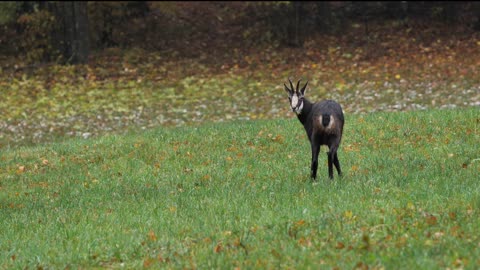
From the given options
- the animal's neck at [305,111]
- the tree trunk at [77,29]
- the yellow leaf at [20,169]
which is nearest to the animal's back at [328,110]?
the animal's neck at [305,111]

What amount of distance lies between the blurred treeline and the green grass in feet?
52.0

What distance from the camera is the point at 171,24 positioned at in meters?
37.5

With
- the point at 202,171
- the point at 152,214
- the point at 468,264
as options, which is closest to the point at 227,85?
the point at 202,171

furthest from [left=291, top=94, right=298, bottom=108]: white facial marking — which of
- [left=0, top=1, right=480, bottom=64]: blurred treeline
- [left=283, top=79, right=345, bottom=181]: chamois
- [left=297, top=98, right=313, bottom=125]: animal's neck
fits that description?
[left=0, top=1, right=480, bottom=64]: blurred treeline

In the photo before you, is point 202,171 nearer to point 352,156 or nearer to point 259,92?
point 352,156

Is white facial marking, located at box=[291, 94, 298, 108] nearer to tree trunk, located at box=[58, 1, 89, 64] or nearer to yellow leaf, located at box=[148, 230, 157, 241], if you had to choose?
yellow leaf, located at box=[148, 230, 157, 241]

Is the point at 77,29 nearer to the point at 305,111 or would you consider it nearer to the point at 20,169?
the point at 20,169

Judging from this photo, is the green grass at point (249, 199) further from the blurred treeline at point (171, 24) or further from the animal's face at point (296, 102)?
the blurred treeline at point (171, 24)

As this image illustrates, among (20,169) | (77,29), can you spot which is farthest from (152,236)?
(77,29)

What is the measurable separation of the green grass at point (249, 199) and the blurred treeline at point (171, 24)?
15.8m

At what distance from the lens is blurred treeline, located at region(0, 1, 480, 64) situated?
3300cm

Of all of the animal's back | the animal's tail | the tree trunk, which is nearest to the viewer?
the animal's tail

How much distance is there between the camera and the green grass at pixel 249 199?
7.66m

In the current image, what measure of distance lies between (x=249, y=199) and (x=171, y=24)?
2783 centimetres
